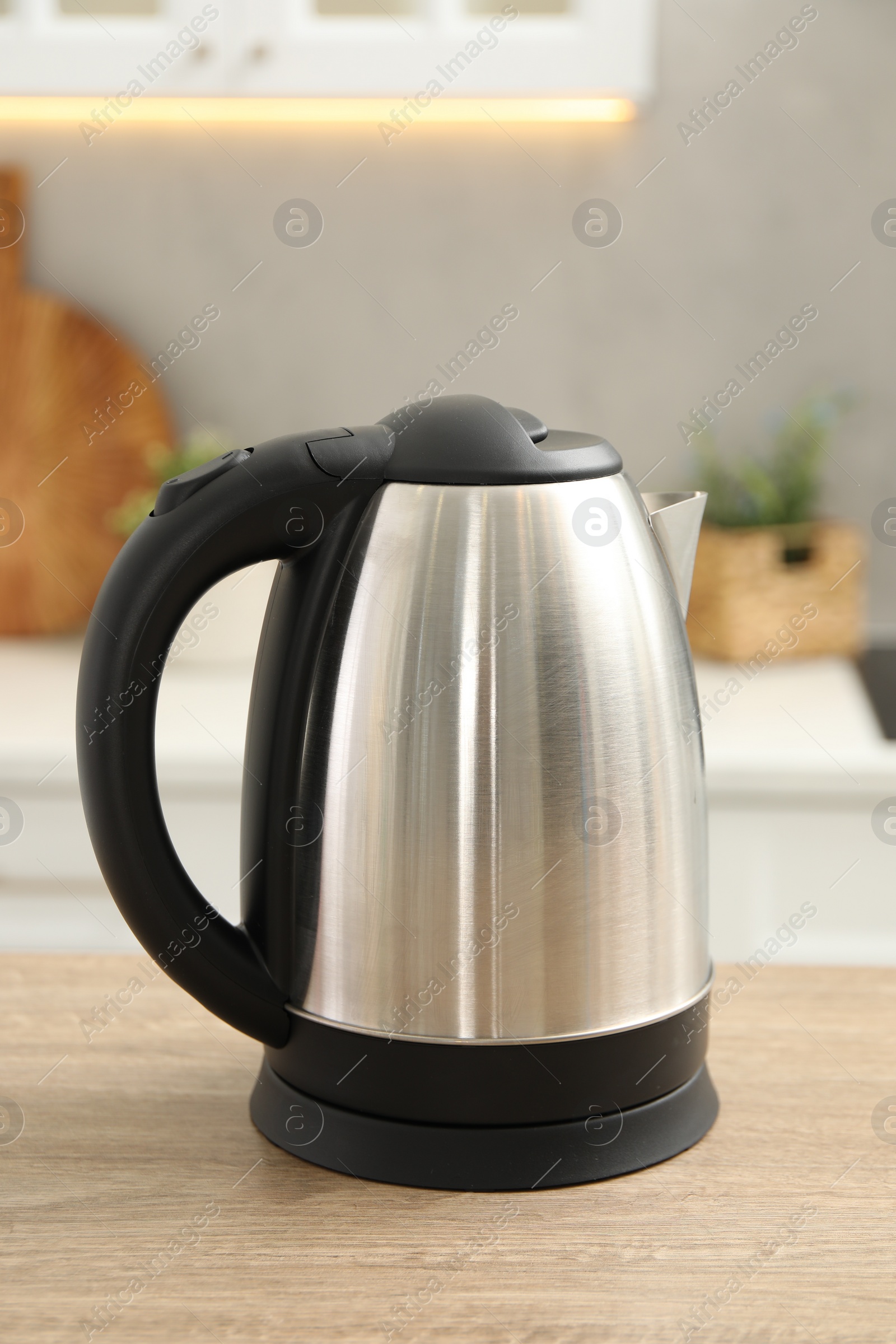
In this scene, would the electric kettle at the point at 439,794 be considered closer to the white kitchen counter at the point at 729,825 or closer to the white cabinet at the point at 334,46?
the white kitchen counter at the point at 729,825

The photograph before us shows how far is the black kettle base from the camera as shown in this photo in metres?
0.48

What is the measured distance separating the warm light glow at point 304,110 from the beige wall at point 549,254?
0.07 feet

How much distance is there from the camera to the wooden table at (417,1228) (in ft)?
1.36

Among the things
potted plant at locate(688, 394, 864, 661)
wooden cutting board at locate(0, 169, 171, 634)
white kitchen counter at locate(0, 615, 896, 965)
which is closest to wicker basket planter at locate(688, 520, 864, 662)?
potted plant at locate(688, 394, 864, 661)

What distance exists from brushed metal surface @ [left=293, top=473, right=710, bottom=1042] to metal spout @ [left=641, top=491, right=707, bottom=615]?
0.06 m

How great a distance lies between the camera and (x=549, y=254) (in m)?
1.75

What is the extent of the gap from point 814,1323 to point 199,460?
1320mm

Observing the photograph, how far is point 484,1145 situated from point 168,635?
0.23 metres

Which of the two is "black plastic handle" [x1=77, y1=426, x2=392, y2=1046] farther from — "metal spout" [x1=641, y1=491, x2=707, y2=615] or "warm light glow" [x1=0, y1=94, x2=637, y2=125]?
"warm light glow" [x1=0, y1=94, x2=637, y2=125]

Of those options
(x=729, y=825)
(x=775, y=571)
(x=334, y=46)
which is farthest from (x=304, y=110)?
(x=729, y=825)

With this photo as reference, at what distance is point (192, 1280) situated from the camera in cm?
43

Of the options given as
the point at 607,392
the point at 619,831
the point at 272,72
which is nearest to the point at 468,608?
the point at 619,831

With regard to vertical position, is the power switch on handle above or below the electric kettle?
above

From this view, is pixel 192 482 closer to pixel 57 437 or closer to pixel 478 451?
pixel 478 451
